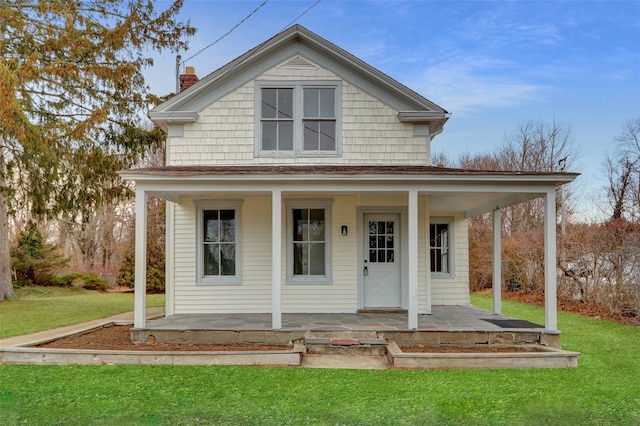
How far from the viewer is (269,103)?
33.8 feet

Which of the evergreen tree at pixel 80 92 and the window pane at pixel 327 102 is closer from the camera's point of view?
the window pane at pixel 327 102

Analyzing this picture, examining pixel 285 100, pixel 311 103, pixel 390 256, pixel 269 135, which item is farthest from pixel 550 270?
pixel 285 100

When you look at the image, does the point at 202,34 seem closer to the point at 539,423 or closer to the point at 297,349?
the point at 297,349

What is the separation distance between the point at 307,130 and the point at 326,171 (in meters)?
2.55

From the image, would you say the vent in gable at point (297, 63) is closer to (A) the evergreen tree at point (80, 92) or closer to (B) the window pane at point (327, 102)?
(B) the window pane at point (327, 102)

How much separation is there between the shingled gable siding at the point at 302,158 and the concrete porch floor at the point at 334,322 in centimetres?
327

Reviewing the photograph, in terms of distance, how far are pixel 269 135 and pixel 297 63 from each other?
5.61 feet

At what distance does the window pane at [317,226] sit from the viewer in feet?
33.3

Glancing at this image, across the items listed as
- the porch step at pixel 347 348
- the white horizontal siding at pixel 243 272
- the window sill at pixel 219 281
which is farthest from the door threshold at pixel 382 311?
the window sill at pixel 219 281

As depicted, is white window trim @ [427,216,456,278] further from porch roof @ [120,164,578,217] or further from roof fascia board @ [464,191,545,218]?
porch roof @ [120,164,578,217]

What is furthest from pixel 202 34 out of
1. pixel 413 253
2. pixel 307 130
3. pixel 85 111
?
pixel 413 253

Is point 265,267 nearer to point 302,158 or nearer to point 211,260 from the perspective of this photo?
point 211,260

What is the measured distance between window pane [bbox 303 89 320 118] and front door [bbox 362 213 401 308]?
100 inches

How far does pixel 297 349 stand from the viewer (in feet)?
24.1
